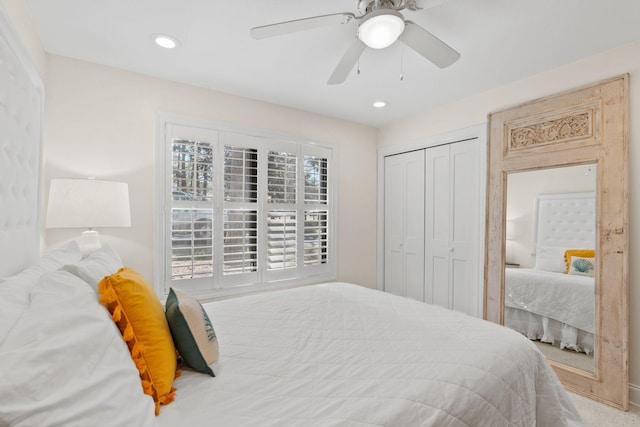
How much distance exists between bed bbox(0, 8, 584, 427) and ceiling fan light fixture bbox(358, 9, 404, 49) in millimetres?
1464

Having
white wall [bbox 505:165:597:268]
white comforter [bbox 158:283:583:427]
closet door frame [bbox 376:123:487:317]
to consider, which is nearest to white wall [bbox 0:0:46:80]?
white comforter [bbox 158:283:583:427]

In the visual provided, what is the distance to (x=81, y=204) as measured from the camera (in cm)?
201

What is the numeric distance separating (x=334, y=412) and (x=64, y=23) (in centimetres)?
258

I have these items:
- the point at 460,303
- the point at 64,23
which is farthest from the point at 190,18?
the point at 460,303

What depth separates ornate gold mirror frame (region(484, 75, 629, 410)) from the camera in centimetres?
215

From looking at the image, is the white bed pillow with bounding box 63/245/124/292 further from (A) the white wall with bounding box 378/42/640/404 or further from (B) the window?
(A) the white wall with bounding box 378/42/640/404

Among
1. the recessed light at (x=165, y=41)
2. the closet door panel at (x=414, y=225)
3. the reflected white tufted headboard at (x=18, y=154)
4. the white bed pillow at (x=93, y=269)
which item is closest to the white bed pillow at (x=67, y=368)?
the white bed pillow at (x=93, y=269)

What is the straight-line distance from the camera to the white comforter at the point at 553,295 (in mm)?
2334

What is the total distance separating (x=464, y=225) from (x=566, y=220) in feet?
2.87

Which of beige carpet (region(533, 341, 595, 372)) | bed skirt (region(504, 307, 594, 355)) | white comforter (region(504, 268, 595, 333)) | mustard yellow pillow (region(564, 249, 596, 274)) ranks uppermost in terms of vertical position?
mustard yellow pillow (region(564, 249, 596, 274))

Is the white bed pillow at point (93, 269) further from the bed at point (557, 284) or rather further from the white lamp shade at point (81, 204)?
the bed at point (557, 284)

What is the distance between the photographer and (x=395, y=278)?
3.93 m

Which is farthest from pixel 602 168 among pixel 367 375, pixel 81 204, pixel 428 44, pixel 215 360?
pixel 81 204

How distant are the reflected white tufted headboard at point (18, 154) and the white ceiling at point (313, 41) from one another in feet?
1.96
